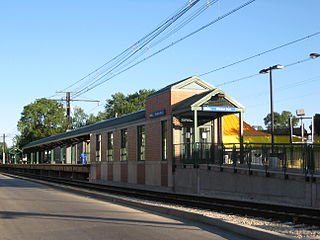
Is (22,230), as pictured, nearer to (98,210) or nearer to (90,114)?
(98,210)

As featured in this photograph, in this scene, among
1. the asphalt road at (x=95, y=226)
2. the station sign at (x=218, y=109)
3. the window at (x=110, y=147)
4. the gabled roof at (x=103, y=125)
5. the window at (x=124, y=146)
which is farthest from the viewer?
the window at (x=110, y=147)

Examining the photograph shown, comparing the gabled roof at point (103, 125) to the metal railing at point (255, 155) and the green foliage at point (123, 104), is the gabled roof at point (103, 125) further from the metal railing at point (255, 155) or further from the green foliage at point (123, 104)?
the green foliage at point (123, 104)

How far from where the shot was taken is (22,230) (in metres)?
9.98

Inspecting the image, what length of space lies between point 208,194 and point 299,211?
8.97 metres

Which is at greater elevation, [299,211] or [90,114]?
[90,114]

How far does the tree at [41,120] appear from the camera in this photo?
297ft

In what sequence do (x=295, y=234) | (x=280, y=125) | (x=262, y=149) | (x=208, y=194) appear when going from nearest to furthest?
(x=295, y=234) → (x=262, y=149) → (x=208, y=194) → (x=280, y=125)

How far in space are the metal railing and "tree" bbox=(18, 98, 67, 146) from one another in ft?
232

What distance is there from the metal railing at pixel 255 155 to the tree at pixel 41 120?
70.6m

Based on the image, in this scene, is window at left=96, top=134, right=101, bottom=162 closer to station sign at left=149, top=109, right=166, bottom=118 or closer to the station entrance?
station sign at left=149, top=109, right=166, bottom=118

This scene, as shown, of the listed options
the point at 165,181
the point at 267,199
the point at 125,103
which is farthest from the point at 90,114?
the point at 267,199

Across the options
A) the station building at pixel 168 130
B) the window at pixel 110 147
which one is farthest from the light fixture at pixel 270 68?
the window at pixel 110 147

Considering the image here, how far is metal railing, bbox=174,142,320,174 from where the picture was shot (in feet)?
52.6

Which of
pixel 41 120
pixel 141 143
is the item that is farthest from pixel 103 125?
pixel 41 120
